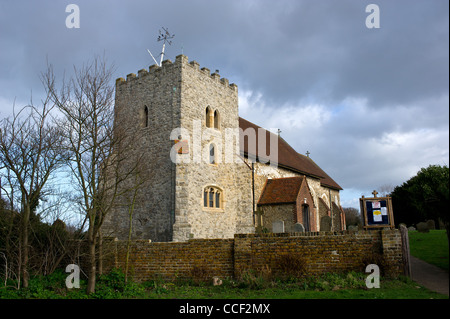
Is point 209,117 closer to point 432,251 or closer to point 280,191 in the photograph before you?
point 280,191

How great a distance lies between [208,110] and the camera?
19.4 metres

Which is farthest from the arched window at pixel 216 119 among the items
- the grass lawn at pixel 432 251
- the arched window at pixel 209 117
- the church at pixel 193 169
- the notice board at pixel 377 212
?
the grass lawn at pixel 432 251

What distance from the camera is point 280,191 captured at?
813 inches

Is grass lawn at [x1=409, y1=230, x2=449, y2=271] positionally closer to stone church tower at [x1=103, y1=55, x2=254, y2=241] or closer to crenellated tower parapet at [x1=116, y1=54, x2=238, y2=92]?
stone church tower at [x1=103, y1=55, x2=254, y2=241]

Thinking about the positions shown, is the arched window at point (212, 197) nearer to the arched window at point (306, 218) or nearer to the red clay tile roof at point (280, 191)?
the red clay tile roof at point (280, 191)

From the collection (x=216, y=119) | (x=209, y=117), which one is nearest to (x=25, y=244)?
(x=209, y=117)

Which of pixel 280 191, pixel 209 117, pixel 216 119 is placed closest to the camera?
pixel 209 117

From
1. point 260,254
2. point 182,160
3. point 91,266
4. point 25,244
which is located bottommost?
point 91,266

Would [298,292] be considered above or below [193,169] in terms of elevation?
below

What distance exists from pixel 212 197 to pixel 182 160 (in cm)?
276
